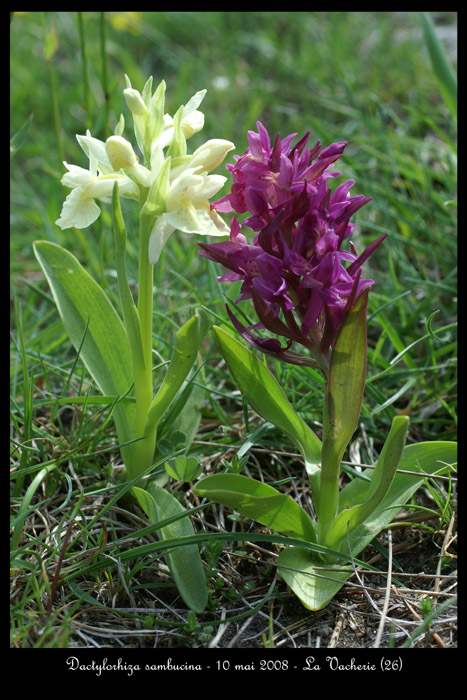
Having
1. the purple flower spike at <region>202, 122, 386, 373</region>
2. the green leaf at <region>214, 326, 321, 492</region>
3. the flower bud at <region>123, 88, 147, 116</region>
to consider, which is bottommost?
the green leaf at <region>214, 326, 321, 492</region>

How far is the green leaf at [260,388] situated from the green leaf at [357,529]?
0.48ft

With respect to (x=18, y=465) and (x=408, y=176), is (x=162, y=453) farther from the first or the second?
(x=408, y=176)

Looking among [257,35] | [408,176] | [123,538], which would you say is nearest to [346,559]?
[123,538]

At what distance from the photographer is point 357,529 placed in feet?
5.52

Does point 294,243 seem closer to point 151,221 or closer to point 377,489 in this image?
point 151,221

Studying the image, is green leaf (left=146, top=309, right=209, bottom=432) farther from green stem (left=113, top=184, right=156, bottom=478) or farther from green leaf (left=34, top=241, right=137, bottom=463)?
green leaf (left=34, top=241, right=137, bottom=463)

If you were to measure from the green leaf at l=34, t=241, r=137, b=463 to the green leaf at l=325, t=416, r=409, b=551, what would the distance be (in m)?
0.74

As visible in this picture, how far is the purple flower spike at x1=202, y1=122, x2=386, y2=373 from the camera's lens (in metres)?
1.44

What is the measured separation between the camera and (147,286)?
1724mm

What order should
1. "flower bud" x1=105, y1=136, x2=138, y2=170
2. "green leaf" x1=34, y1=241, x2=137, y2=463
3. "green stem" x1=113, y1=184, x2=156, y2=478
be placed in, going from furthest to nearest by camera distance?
1. "green leaf" x1=34, y1=241, x2=137, y2=463
2. "green stem" x1=113, y1=184, x2=156, y2=478
3. "flower bud" x1=105, y1=136, x2=138, y2=170

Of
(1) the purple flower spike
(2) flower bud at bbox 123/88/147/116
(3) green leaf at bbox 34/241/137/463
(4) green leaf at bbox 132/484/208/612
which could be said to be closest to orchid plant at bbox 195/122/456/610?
(1) the purple flower spike

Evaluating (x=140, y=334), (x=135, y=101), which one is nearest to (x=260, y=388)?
(x=140, y=334)

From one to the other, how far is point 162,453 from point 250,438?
0.85 ft

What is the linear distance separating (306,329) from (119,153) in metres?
0.60
